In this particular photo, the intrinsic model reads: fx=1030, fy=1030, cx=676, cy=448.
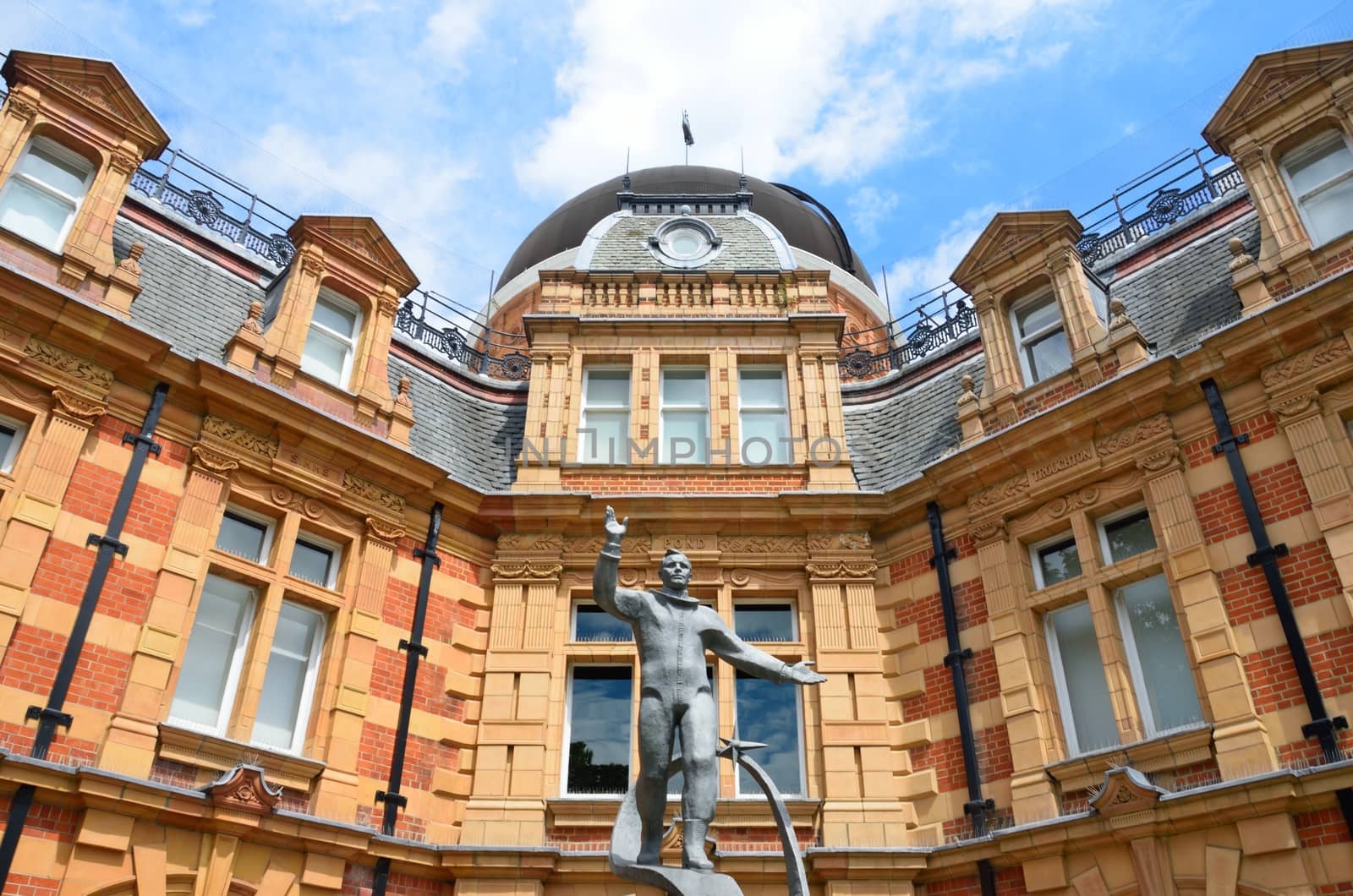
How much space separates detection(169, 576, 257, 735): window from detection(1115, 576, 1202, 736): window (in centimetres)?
1081

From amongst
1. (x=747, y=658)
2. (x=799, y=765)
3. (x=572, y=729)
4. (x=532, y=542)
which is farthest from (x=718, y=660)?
(x=747, y=658)

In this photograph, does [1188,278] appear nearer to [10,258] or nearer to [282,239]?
[282,239]

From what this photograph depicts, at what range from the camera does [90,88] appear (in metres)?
14.1

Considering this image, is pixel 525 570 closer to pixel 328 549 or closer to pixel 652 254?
pixel 328 549

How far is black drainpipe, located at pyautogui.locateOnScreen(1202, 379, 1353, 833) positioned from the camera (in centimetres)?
1030

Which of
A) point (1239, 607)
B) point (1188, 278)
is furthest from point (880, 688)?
point (1188, 278)

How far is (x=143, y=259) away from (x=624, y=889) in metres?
10.8

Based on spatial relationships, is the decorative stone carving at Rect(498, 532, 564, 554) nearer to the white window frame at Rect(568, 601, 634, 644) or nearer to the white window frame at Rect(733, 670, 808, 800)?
the white window frame at Rect(568, 601, 634, 644)

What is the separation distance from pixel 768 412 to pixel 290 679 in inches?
326

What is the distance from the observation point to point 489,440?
17.0m

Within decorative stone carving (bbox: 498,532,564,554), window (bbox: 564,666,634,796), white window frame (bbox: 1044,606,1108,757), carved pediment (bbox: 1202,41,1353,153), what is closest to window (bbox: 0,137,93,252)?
decorative stone carving (bbox: 498,532,564,554)

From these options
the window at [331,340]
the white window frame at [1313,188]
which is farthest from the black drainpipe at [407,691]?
the white window frame at [1313,188]

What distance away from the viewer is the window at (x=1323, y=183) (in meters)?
13.1

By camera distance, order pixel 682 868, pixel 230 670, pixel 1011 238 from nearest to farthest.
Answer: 1. pixel 682 868
2. pixel 230 670
3. pixel 1011 238
